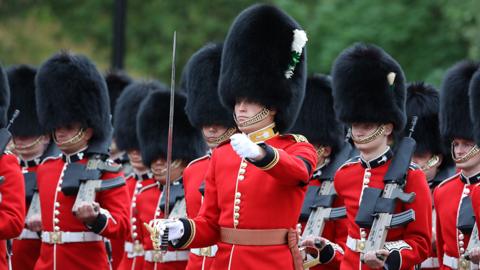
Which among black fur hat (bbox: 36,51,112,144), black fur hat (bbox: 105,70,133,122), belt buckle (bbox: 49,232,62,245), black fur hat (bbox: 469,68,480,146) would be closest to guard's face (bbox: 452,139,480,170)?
black fur hat (bbox: 469,68,480,146)

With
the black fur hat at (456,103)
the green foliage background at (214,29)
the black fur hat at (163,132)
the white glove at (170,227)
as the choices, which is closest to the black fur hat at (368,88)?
the black fur hat at (456,103)

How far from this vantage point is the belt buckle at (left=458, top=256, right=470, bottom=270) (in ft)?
21.8

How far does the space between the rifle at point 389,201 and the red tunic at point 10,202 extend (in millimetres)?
1989

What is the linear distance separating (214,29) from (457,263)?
657 inches

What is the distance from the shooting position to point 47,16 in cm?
2445

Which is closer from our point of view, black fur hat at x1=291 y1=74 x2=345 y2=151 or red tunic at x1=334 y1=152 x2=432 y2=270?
red tunic at x1=334 y1=152 x2=432 y2=270

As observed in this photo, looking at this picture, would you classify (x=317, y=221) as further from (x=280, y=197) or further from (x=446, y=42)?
(x=446, y=42)

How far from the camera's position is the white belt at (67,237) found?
7438mm

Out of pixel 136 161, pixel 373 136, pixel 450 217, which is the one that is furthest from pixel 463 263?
pixel 136 161

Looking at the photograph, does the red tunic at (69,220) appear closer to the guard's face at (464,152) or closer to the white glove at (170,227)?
the white glove at (170,227)

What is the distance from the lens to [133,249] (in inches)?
326

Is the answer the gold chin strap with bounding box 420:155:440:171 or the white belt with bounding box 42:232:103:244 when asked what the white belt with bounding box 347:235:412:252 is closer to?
the gold chin strap with bounding box 420:155:440:171

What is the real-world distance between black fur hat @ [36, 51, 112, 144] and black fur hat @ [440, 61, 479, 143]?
2.19 m

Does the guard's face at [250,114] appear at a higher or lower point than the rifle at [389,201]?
higher
